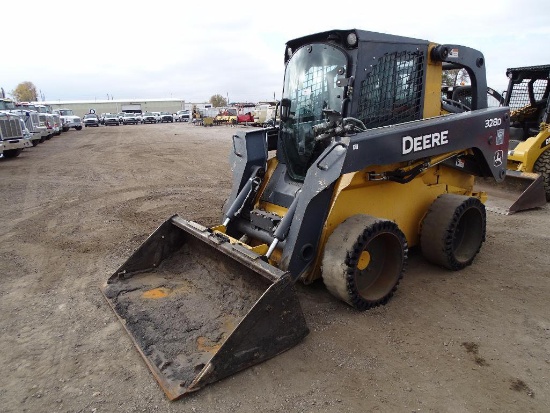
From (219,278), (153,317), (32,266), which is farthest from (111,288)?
(32,266)

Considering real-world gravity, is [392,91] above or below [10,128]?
above

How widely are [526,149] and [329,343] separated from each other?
6381 millimetres

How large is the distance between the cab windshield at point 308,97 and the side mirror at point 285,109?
1.6 inches

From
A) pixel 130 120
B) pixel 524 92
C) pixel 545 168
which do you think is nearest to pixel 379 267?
pixel 545 168

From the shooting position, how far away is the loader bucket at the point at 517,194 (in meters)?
6.85

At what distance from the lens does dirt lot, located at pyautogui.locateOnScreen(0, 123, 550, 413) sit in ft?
8.90

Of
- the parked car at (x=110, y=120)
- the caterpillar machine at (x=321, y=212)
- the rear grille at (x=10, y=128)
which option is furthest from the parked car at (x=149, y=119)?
the caterpillar machine at (x=321, y=212)

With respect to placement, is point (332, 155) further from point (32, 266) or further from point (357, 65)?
point (32, 266)

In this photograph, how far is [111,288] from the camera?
13.0 ft

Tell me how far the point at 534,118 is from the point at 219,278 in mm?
8300

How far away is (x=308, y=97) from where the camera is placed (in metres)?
4.27

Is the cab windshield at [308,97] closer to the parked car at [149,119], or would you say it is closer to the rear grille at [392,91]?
the rear grille at [392,91]

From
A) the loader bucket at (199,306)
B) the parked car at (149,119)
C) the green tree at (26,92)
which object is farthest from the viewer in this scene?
the green tree at (26,92)

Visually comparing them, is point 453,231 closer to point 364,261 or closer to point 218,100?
point 364,261
